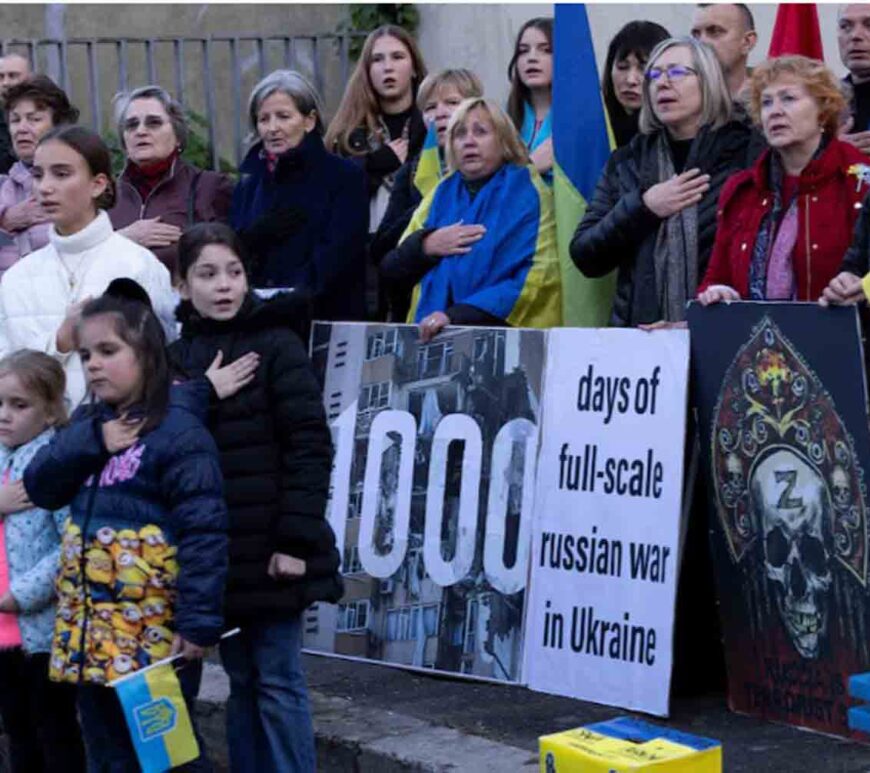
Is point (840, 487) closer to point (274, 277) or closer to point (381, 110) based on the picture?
point (274, 277)

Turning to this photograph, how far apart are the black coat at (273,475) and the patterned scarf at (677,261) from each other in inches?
60.7

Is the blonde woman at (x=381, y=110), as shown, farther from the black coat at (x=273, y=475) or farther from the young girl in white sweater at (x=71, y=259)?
the black coat at (x=273, y=475)

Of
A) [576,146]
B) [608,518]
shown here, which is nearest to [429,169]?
[576,146]

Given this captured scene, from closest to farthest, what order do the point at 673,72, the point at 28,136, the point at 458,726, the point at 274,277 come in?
1. the point at 458,726
2. the point at 673,72
3. the point at 274,277
4. the point at 28,136

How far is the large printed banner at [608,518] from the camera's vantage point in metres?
6.48

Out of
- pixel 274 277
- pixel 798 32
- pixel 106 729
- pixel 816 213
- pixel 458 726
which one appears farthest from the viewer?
pixel 798 32

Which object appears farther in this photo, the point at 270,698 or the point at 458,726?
the point at 458,726

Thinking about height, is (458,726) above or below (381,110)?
below

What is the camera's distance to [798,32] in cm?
815

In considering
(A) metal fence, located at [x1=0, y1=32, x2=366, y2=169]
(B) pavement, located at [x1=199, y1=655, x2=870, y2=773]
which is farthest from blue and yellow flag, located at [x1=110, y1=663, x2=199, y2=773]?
(A) metal fence, located at [x1=0, y1=32, x2=366, y2=169]

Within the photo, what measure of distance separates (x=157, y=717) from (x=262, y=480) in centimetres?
75

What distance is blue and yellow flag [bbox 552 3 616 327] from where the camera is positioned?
732 centimetres

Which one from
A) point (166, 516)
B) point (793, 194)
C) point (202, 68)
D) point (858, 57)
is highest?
point (202, 68)

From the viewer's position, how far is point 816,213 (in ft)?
20.6
